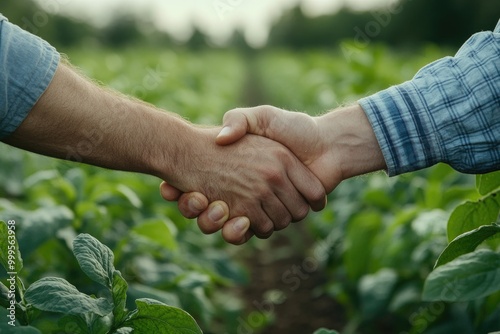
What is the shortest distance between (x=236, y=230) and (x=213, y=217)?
116mm

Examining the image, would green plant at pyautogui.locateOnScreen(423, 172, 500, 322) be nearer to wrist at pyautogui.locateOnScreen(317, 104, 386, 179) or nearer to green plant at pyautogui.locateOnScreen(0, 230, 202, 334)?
green plant at pyautogui.locateOnScreen(0, 230, 202, 334)

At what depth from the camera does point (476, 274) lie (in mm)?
1553

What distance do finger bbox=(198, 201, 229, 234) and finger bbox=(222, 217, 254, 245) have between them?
0.11 feet

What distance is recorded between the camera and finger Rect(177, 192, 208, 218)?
2703 mm

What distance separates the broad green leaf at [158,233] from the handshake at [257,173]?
115mm

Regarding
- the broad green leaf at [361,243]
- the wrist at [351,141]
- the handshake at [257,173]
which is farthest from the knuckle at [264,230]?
the broad green leaf at [361,243]

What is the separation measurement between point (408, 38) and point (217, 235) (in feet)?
97.6

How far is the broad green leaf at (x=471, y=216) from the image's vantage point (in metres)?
1.89

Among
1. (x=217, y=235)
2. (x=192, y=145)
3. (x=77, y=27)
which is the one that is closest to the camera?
(x=192, y=145)

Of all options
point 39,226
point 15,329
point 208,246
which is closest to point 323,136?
point 39,226

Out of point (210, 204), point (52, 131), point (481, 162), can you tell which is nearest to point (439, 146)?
point (481, 162)

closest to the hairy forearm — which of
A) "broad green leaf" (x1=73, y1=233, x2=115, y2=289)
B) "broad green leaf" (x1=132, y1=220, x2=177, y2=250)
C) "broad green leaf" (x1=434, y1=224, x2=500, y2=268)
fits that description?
"broad green leaf" (x1=132, y1=220, x2=177, y2=250)

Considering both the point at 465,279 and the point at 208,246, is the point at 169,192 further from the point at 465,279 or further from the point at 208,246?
the point at 208,246

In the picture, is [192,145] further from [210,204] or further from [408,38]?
[408,38]
